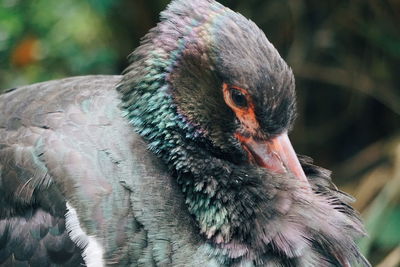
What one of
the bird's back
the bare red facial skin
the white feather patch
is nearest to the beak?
the bare red facial skin

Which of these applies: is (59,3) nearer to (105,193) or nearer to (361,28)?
(361,28)

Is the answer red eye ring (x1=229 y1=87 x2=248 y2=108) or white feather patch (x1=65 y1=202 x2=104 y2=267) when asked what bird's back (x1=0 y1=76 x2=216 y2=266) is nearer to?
white feather patch (x1=65 y1=202 x2=104 y2=267)

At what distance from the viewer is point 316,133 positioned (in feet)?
13.4

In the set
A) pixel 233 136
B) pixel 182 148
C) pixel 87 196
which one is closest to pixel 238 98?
pixel 233 136

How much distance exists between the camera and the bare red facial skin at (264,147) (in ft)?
6.79

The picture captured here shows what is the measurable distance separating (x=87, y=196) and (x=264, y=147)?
1.68 ft

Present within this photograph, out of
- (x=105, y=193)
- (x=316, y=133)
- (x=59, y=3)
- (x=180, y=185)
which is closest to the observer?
(x=105, y=193)

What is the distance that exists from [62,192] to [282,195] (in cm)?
60

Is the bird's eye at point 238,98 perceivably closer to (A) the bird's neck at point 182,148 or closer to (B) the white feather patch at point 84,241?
(A) the bird's neck at point 182,148

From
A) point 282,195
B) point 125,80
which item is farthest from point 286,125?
point 125,80

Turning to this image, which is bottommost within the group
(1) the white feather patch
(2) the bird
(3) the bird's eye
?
(1) the white feather patch

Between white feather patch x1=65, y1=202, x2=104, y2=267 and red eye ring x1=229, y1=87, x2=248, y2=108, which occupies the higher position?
red eye ring x1=229, y1=87, x2=248, y2=108

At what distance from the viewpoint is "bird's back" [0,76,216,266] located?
1.98 meters

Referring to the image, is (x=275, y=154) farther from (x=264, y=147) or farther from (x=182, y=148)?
(x=182, y=148)
